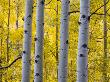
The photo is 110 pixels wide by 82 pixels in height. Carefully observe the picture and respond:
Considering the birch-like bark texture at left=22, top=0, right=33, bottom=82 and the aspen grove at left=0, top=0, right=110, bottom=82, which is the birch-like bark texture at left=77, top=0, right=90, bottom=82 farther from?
the birch-like bark texture at left=22, top=0, right=33, bottom=82

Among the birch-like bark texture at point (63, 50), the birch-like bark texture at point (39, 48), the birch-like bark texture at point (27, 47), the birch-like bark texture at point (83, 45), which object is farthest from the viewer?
the birch-like bark texture at point (27, 47)

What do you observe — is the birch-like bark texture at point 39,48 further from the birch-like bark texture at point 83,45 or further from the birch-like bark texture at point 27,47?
the birch-like bark texture at point 83,45

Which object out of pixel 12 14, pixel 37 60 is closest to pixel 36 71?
pixel 37 60

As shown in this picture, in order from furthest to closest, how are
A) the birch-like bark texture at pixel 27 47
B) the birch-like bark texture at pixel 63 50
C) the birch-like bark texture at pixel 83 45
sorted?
the birch-like bark texture at pixel 27 47 < the birch-like bark texture at pixel 63 50 < the birch-like bark texture at pixel 83 45

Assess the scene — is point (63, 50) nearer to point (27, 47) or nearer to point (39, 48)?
point (39, 48)

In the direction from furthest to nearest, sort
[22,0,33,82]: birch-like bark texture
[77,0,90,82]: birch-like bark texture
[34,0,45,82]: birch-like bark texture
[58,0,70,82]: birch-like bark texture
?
[22,0,33,82]: birch-like bark texture, [34,0,45,82]: birch-like bark texture, [58,0,70,82]: birch-like bark texture, [77,0,90,82]: birch-like bark texture

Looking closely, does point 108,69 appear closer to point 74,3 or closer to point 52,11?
point 74,3

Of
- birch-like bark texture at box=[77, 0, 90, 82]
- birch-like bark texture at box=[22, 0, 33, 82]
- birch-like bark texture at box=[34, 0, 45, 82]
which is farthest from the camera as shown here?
birch-like bark texture at box=[22, 0, 33, 82]

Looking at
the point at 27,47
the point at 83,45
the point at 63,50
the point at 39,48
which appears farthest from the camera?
the point at 27,47

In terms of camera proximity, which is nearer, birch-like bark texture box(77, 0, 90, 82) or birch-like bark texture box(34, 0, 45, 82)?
birch-like bark texture box(77, 0, 90, 82)

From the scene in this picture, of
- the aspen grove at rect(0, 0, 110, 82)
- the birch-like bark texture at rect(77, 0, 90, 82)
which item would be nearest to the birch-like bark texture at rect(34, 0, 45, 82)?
the aspen grove at rect(0, 0, 110, 82)

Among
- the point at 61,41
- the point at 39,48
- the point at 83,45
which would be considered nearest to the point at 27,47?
the point at 39,48

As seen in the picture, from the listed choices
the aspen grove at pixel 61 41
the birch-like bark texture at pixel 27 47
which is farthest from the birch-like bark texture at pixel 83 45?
the birch-like bark texture at pixel 27 47

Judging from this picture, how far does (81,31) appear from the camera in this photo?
5434 millimetres
